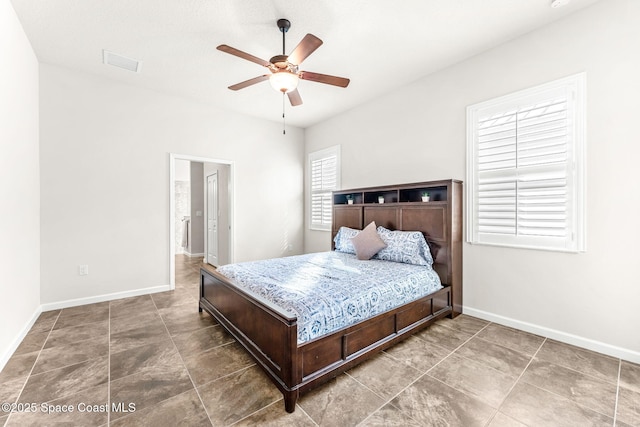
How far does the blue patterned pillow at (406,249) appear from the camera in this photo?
3.24 m

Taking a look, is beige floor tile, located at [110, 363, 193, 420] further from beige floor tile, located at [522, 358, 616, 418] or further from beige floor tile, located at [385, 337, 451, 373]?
beige floor tile, located at [522, 358, 616, 418]

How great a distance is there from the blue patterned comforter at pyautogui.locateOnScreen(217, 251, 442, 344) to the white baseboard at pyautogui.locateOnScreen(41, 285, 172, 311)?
1852 millimetres

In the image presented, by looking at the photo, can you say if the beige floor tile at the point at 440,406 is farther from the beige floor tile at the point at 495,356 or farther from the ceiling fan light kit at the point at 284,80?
the ceiling fan light kit at the point at 284,80

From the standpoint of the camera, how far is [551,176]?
2.65 metres

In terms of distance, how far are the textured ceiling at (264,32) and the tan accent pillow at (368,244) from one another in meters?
2.15

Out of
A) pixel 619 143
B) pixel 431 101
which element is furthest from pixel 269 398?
pixel 431 101

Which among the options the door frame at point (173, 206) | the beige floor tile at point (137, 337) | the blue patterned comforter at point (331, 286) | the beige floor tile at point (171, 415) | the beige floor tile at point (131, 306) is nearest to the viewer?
the beige floor tile at point (171, 415)

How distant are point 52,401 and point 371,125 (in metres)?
4.64

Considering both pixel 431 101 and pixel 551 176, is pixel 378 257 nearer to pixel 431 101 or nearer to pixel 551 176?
pixel 551 176

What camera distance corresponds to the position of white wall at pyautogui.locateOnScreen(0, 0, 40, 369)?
2.30 meters

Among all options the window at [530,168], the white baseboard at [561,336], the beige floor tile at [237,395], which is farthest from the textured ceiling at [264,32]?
the beige floor tile at [237,395]

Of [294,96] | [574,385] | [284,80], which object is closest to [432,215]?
[574,385]

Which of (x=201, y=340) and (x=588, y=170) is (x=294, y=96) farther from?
(x=588, y=170)

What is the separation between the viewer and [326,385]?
1980mm
